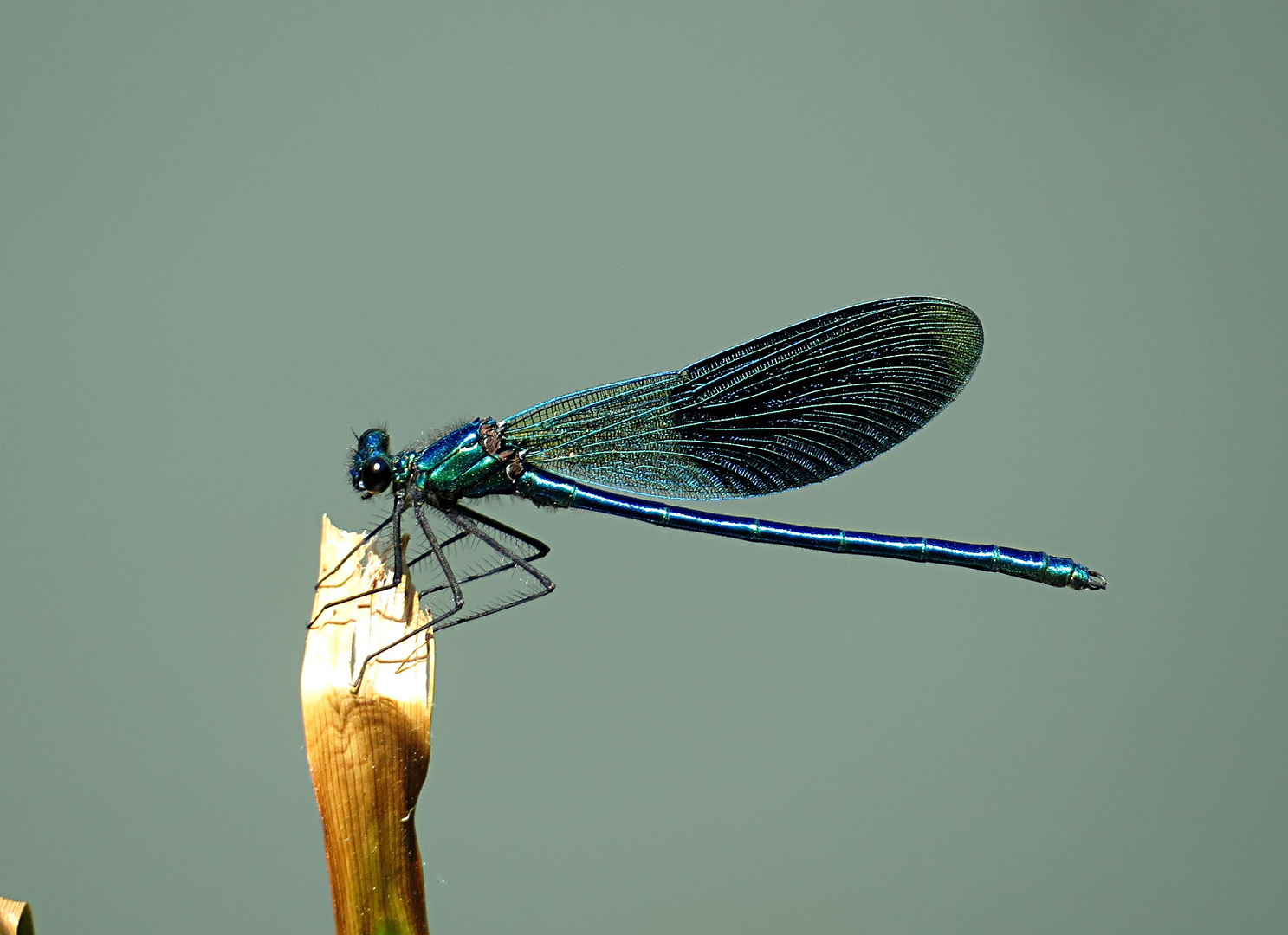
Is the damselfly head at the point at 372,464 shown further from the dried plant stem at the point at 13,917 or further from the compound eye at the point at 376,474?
the dried plant stem at the point at 13,917

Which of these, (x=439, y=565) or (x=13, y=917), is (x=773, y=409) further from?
(x=13, y=917)

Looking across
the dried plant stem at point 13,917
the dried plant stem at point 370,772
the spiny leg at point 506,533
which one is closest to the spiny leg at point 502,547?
the spiny leg at point 506,533

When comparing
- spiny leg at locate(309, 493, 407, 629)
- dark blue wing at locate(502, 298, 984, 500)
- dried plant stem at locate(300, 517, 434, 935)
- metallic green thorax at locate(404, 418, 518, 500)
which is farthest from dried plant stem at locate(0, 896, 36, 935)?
dark blue wing at locate(502, 298, 984, 500)

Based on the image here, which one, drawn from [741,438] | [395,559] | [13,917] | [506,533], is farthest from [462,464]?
[13,917]

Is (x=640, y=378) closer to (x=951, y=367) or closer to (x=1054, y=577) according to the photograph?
(x=951, y=367)

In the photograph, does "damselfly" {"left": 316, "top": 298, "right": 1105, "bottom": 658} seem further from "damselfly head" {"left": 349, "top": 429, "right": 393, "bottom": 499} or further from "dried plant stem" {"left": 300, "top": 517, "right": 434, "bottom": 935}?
"dried plant stem" {"left": 300, "top": 517, "right": 434, "bottom": 935}

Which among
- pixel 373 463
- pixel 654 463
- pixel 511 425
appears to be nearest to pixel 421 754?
pixel 373 463
